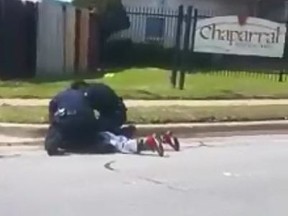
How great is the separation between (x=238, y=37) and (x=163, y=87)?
2527 millimetres

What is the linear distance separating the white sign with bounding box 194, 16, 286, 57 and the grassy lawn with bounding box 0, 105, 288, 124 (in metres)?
4.15

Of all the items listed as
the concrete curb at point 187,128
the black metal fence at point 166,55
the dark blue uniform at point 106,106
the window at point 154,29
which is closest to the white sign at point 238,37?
the black metal fence at point 166,55

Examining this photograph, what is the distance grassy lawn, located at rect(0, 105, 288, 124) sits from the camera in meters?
14.2

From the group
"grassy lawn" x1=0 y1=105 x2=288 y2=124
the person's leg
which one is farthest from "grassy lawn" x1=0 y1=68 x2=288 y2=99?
the person's leg

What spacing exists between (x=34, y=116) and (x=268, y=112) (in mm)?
4617

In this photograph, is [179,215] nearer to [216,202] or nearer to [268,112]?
[216,202]

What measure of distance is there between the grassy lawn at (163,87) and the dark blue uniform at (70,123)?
15.8 ft

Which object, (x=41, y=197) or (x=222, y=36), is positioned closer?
(x=41, y=197)

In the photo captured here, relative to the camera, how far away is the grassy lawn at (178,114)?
14219mm

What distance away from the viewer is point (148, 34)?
3203 centimetres

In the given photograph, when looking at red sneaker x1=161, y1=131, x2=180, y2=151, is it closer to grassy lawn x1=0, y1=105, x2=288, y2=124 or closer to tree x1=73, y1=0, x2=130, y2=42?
grassy lawn x1=0, y1=105, x2=288, y2=124

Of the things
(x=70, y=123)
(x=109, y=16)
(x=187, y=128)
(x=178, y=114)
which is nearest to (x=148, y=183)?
(x=70, y=123)

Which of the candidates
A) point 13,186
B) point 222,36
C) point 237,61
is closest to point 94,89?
point 13,186

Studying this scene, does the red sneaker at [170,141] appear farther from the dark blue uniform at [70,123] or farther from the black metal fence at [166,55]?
the black metal fence at [166,55]
